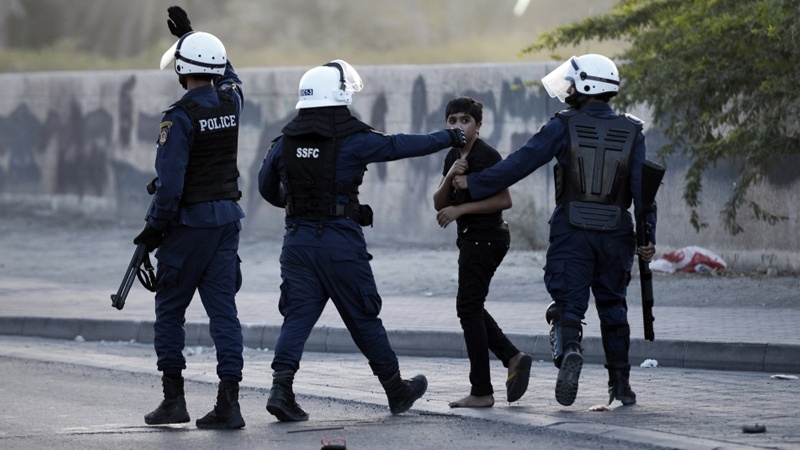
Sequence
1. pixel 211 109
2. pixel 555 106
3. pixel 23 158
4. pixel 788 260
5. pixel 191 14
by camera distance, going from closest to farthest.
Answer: pixel 211 109 < pixel 788 260 < pixel 555 106 < pixel 23 158 < pixel 191 14

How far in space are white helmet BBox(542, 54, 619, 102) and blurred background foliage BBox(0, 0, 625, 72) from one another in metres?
24.4

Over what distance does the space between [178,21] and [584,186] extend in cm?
231

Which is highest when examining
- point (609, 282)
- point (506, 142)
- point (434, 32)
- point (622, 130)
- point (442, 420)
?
point (434, 32)

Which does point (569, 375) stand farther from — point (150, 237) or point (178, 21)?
point (178, 21)

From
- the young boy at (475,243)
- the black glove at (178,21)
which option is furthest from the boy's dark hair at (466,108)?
the black glove at (178,21)

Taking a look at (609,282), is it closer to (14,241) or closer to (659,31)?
(659,31)

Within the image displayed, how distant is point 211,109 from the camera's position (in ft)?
22.8

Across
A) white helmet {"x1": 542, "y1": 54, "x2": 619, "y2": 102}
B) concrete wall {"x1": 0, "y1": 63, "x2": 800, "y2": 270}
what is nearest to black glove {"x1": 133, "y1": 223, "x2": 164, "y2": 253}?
white helmet {"x1": 542, "y1": 54, "x2": 619, "y2": 102}

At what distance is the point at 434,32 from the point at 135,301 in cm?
2225

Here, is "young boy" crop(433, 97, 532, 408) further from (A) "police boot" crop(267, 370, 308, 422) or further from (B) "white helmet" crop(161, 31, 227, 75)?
(B) "white helmet" crop(161, 31, 227, 75)

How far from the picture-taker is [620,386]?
23.9 ft

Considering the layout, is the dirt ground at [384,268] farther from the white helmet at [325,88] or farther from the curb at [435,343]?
the white helmet at [325,88]

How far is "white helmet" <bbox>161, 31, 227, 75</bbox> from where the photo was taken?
6.93 metres

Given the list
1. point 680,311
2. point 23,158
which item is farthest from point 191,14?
point 680,311
